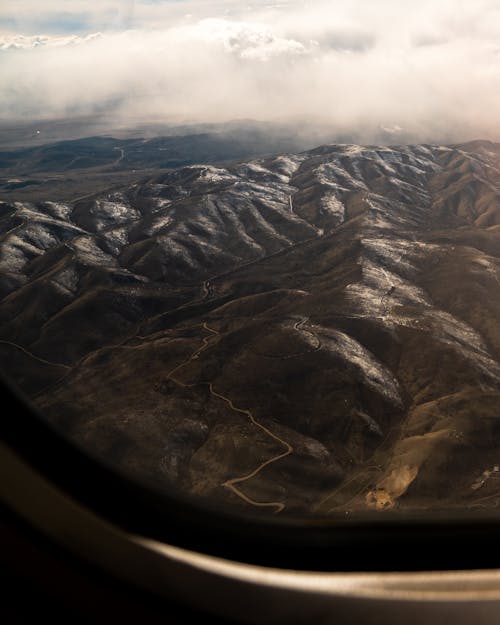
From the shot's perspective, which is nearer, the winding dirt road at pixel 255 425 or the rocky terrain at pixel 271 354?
the winding dirt road at pixel 255 425

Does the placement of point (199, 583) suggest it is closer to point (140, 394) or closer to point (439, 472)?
point (439, 472)

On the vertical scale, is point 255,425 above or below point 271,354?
above

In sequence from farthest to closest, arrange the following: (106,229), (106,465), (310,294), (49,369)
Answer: (106,229)
(310,294)
(49,369)
(106,465)

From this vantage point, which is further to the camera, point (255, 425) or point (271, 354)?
point (271, 354)

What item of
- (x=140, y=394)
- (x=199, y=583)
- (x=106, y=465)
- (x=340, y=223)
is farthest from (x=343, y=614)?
(x=340, y=223)

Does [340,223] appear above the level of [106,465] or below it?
below

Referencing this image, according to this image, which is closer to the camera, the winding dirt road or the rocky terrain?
the winding dirt road

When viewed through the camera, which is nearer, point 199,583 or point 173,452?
point 199,583

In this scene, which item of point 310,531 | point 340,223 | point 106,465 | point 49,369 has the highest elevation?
point 106,465
